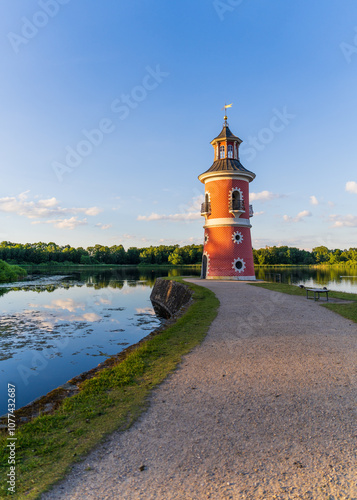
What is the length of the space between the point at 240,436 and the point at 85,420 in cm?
204

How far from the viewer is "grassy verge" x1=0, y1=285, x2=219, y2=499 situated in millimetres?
3111

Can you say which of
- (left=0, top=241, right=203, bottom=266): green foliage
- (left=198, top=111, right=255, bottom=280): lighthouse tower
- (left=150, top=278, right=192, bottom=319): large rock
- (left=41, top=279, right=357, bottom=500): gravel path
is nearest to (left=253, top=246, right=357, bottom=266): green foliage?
(left=0, top=241, right=203, bottom=266): green foliage

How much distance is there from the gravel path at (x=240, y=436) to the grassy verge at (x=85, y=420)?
20 centimetres

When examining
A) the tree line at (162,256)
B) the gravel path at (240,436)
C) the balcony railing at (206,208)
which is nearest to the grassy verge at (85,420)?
the gravel path at (240,436)

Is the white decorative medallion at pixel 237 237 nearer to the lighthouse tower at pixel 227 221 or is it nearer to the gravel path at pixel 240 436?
the lighthouse tower at pixel 227 221

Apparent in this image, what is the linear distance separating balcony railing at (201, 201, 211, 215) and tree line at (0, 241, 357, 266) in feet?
249

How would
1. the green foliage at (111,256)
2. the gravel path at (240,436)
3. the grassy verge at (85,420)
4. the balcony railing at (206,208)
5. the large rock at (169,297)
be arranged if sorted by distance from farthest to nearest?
1. the green foliage at (111,256)
2. the balcony railing at (206,208)
3. the large rock at (169,297)
4. the grassy verge at (85,420)
5. the gravel path at (240,436)

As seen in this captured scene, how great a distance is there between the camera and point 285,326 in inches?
358

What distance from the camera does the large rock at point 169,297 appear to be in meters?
17.4

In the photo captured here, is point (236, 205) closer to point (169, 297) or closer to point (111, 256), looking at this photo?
point (169, 297)

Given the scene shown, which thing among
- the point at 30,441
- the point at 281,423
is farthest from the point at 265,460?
the point at 30,441

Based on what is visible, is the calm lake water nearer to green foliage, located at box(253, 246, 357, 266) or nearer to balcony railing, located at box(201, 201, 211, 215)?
balcony railing, located at box(201, 201, 211, 215)

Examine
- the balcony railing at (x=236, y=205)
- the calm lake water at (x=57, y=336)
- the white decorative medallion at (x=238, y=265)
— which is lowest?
the calm lake water at (x=57, y=336)

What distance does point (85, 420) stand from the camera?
13.6 ft
